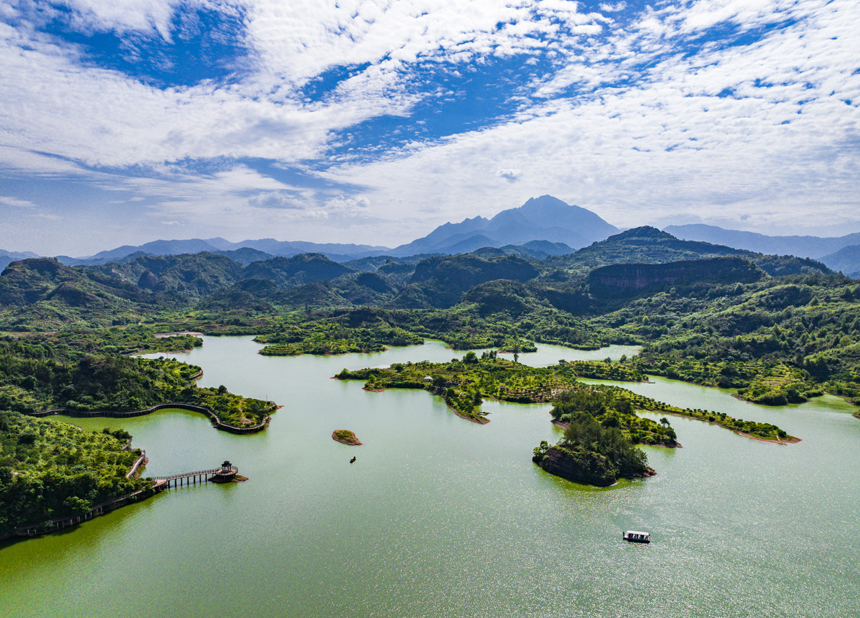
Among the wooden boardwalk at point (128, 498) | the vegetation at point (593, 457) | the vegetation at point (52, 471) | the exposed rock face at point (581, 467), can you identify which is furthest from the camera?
the vegetation at point (593, 457)

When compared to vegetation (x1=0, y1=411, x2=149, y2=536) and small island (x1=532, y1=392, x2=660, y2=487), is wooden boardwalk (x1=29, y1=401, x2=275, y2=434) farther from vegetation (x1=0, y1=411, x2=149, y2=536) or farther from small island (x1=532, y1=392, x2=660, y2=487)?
small island (x1=532, y1=392, x2=660, y2=487)

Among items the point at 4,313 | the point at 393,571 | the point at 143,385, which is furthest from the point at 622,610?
the point at 4,313

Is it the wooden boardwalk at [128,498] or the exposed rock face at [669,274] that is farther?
the exposed rock face at [669,274]

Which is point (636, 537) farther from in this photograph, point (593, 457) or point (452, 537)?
point (452, 537)

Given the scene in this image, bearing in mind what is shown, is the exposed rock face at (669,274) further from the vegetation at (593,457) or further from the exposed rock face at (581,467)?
the exposed rock face at (581,467)

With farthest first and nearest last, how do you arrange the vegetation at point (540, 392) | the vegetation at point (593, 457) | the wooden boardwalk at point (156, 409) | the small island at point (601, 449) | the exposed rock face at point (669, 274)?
the exposed rock face at point (669, 274) → the wooden boardwalk at point (156, 409) → the vegetation at point (540, 392) → the small island at point (601, 449) → the vegetation at point (593, 457)

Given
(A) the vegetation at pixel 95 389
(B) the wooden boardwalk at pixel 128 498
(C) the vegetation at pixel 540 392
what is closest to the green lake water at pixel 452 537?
(B) the wooden boardwalk at pixel 128 498
